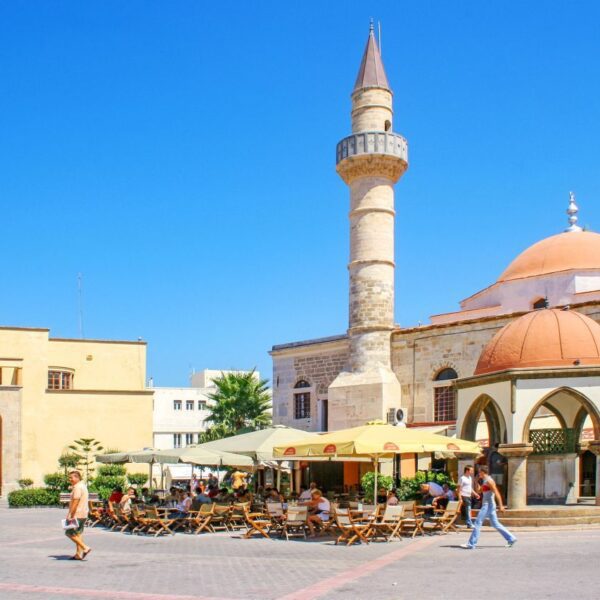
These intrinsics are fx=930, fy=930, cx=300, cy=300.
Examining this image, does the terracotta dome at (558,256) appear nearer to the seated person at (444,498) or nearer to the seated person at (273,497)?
the seated person at (444,498)

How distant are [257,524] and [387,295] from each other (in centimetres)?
1500

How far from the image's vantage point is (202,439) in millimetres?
42312

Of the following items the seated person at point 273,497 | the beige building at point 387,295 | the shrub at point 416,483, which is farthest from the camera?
the beige building at point 387,295

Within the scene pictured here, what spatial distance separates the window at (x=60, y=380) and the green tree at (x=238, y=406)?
21.8ft

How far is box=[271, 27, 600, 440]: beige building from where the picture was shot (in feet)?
98.5

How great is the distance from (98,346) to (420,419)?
14999mm

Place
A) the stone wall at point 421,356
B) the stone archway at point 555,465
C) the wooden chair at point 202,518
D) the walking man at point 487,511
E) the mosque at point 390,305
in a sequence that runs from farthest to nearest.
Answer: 1. the mosque at point 390,305
2. the stone wall at point 421,356
3. the stone archway at point 555,465
4. the wooden chair at point 202,518
5. the walking man at point 487,511

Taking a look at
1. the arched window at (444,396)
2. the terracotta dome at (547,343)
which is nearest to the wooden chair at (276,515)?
the terracotta dome at (547,343)

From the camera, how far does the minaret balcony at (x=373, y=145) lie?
99.7 ft

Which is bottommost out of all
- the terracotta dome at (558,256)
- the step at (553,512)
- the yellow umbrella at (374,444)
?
the step at (553,512)

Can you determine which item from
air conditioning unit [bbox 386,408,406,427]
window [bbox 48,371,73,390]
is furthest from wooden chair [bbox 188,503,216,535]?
window [bbox 48,371,73,390]

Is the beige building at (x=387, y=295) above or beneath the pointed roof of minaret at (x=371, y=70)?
beneath

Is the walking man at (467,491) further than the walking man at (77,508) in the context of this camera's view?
Yes

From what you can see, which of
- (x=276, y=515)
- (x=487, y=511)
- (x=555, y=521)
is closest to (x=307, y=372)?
(x=276, y=515)
